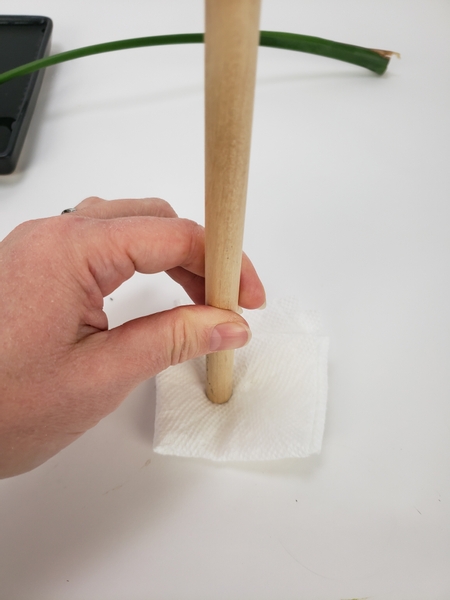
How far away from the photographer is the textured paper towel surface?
287 millimetres

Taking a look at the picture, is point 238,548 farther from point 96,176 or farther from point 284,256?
point 96,176

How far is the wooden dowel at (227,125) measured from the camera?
0.42ft

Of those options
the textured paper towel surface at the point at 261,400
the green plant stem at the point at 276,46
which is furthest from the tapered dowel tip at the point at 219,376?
the green plant stem at the point at 276,46

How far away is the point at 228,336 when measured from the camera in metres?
0.24

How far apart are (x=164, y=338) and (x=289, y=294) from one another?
154mm

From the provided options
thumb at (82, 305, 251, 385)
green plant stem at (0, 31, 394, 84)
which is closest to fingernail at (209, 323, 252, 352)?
thumb at (82, 305, 251, 385)

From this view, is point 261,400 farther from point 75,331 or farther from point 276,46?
point 276,46

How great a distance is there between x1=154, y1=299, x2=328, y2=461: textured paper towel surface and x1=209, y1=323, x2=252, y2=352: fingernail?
72mm

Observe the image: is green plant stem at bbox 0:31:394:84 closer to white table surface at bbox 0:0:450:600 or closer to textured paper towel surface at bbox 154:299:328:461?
white table surface at bbox 0:0:450:600

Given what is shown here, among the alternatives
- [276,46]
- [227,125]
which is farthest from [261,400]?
[276,46]

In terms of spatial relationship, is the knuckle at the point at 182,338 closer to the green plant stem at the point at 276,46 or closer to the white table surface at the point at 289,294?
the white table surface at the point at 289,294

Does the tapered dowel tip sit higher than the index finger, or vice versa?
the index finger

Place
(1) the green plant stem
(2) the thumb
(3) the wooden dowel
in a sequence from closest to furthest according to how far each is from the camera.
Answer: (3) the wooden dowel
(2) the thumb
(1) the green plant stem

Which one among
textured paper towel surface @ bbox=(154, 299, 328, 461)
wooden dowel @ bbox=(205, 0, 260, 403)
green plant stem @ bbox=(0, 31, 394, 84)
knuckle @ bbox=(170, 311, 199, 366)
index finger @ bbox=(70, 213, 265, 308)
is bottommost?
textured paper towel surface @ bbox=(154, 299, 328, 461)
